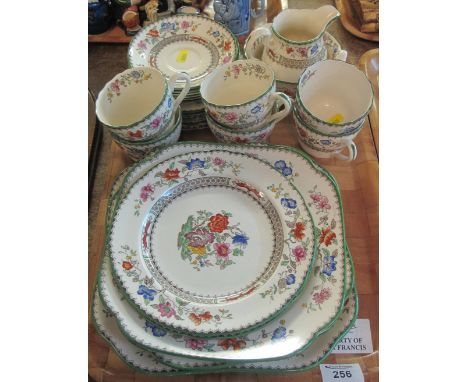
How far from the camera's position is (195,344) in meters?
0.56

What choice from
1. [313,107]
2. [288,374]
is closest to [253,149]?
[313,107]

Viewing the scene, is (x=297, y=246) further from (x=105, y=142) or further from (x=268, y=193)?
(x=105, y=142)

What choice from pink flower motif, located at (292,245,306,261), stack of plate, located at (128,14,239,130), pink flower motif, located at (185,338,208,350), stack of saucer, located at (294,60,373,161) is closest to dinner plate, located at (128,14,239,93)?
stack of plate, located at (128,14,239,130)

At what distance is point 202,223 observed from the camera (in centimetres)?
70

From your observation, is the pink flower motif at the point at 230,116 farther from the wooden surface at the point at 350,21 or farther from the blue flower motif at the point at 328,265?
the wooden surface at the point at 350,21

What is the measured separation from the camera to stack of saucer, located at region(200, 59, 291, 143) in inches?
27.6

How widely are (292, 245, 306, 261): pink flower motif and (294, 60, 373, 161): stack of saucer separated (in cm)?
23

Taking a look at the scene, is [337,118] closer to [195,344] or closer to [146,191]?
[146,191]

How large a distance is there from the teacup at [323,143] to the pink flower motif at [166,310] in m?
0.41

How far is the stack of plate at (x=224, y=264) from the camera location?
1.83ft

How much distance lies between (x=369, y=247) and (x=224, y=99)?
1.37 feet

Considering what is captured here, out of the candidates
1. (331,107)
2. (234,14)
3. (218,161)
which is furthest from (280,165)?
(234,14)

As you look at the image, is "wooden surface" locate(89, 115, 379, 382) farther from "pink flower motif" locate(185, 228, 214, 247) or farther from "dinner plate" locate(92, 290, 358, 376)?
"pink flower motif" locate(185, 228, 214, 247)

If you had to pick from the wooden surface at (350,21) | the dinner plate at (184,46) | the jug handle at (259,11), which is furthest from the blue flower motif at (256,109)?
the wooden surface at (350,21)
